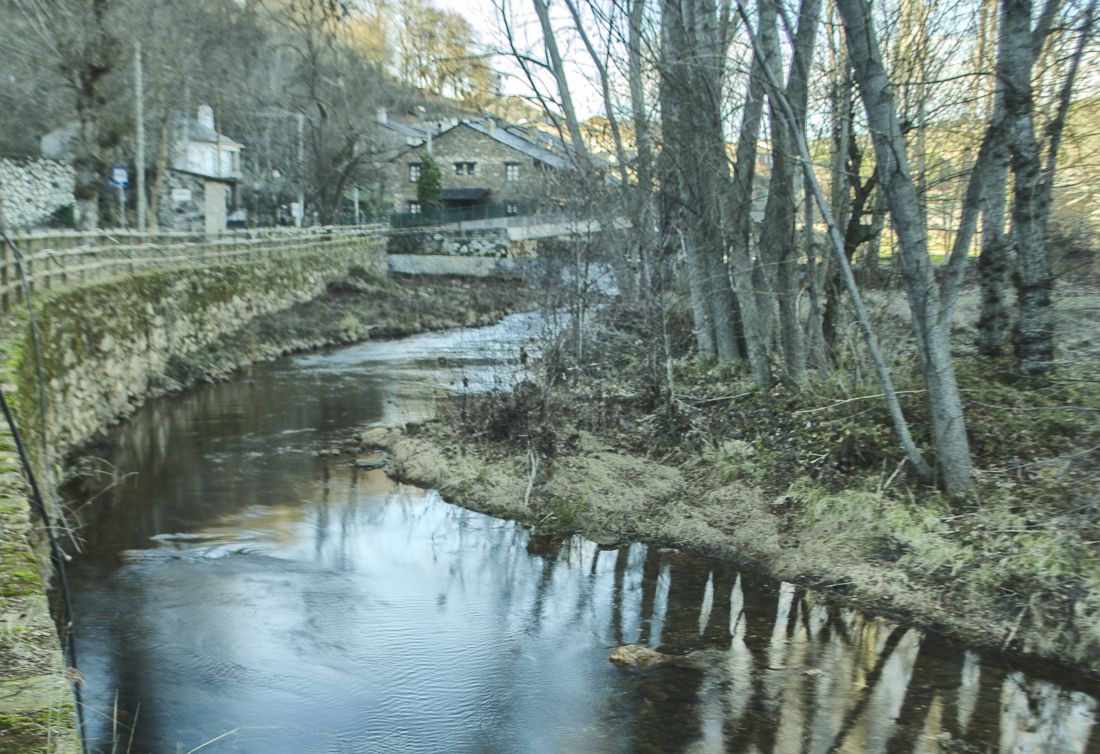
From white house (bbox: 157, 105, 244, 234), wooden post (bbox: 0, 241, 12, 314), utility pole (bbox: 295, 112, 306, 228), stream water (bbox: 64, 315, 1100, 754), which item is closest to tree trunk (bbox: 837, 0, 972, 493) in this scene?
stream water (bbox: 64, 315, 1100, 754)

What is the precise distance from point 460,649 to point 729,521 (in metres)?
3.96

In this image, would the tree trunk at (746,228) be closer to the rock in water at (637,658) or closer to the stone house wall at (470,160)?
the rock in water at (637,658)

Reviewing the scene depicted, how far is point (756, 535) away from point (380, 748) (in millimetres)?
5293

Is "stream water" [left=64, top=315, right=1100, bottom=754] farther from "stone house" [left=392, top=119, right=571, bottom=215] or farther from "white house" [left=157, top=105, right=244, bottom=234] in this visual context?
"stone house" [left=392, top=119, right=571, bottom=215]

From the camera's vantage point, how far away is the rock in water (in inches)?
320

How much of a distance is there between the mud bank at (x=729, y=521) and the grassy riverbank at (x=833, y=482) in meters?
0.02

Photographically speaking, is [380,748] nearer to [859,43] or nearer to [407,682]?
[407,682]

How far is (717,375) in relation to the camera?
15812mm

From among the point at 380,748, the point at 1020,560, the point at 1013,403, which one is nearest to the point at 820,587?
the point at 1020,560

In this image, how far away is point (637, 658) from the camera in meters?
8.18

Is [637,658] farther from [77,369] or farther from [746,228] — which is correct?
[77,369]

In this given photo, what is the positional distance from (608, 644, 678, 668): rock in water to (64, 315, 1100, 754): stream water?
0.12 m

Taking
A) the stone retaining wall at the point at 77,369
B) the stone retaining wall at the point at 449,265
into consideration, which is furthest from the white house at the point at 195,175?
the stone retaining wall at the point at 77,369

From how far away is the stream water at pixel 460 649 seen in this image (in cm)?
702
